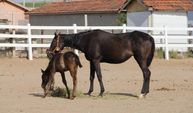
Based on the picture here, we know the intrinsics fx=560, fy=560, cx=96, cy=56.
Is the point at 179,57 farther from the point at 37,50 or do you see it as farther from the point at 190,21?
the point at 190,21

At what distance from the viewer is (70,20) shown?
1772 inches

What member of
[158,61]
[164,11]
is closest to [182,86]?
[158,61]

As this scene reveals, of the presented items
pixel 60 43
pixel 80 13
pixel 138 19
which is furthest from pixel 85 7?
pixel 60 43

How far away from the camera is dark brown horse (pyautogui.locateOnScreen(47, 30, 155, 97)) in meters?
14.0

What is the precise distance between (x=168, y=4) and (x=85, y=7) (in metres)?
9.70

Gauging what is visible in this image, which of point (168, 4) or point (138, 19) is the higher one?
point (168, 4)

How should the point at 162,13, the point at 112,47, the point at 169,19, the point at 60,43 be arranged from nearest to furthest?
the point at 112,47 → the point at 60,43 → the point at 162,13 → the point at 169,19

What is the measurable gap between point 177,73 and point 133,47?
7.39 metres

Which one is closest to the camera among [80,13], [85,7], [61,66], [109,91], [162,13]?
[61,66]

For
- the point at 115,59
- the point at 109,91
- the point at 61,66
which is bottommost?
the point at 109,91

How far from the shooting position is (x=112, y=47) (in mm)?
14117

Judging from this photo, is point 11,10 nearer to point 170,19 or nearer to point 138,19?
point 138,19

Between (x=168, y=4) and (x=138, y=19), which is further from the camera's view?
(x=138, y=19)

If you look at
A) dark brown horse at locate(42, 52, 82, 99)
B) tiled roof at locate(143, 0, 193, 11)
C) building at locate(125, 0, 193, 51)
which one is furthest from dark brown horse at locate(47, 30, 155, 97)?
tiled roof at locate(143, 0, 193, 11)
